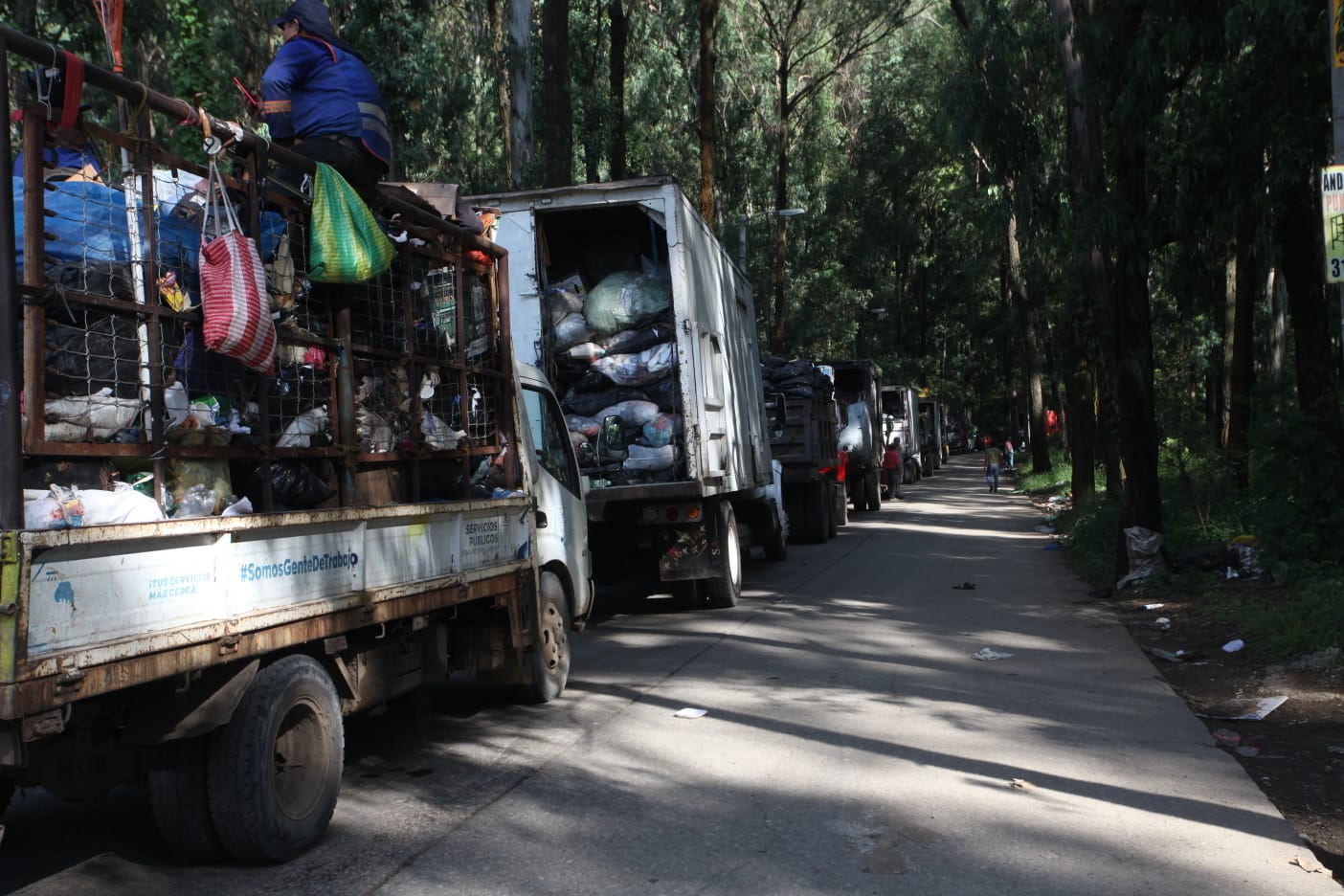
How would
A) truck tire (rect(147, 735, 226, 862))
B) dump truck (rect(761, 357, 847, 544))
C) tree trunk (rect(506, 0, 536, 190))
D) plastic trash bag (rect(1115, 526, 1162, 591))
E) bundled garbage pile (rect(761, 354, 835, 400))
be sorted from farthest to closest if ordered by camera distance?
bundled garbage pile (rect(761, 354, 835, 400)) < dump truck (rect(761, 357, 847, 544)) < tree trunk (rect(506, 0, 536, 190)) < plastic trash bag (rect(1115, 526, 1162, 591)) < truck tire (rect(147, 735, 226, 862))

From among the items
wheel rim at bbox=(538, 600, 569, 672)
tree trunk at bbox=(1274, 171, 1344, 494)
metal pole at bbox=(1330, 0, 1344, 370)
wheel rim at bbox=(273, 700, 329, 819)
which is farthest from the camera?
tree trunk at bbox=(1274, 171, 1344, 494)

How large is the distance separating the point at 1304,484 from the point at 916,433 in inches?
1203

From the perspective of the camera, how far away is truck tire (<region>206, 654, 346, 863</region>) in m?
4.71

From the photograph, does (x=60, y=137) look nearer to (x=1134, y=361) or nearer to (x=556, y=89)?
(x=1134, y=361)

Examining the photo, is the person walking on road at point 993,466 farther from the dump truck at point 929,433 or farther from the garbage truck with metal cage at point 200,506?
the garbage truck with metal cage at point 200,506

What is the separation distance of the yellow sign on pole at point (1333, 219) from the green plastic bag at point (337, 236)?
16.3 feet

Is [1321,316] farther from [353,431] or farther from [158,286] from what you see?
[158,286]

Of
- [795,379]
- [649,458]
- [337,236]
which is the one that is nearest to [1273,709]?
[649,458]

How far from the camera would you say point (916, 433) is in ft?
139

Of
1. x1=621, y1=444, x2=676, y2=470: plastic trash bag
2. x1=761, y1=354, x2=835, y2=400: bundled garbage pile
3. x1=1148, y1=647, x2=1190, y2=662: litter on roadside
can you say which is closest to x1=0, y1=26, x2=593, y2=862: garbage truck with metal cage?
x1=621, y1=444, x2=676, y2=470: plastic trash bag

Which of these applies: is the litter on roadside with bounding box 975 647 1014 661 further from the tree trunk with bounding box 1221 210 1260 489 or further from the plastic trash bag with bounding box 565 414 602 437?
the tree trunk with bounding box 1221 210 1260 489

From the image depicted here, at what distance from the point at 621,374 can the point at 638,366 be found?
19cm

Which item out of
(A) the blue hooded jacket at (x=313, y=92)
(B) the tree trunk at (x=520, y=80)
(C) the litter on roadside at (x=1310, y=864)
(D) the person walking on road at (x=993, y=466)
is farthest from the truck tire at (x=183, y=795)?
(D) the person walking on road at (x=993, y=466)

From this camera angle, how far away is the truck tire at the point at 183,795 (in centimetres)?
468
